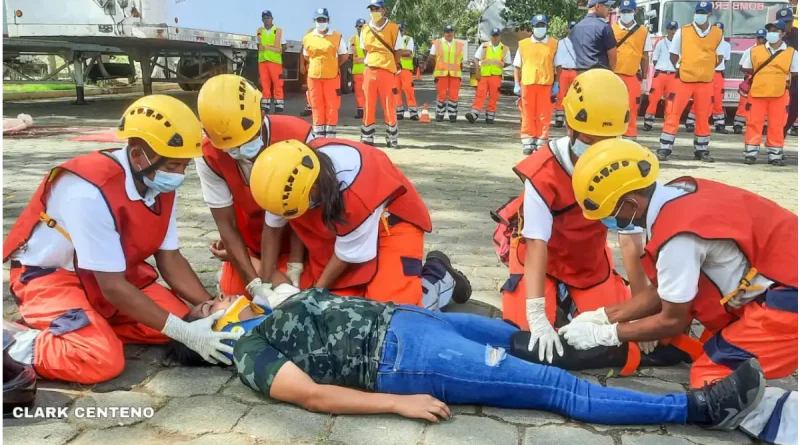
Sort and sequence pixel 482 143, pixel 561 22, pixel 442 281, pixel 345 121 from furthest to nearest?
pixel 561 22 → pixel 345 121 → pixel 482 143 → pixel 442 281

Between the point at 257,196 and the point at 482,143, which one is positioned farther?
the point at 482,143

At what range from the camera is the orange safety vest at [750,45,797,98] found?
807 centimetres

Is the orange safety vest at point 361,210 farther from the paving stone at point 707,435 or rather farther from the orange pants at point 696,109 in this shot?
the orange pants at point 696,109

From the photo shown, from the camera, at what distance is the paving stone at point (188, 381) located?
2.71 metres

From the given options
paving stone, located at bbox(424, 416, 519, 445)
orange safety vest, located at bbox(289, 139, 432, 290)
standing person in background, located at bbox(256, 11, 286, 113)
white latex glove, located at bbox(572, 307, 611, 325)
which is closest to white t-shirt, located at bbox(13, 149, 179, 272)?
orange safety vest, located at bbox(289, 139, 432, 290)

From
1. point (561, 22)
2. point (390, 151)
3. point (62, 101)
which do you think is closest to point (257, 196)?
point (390, 151)

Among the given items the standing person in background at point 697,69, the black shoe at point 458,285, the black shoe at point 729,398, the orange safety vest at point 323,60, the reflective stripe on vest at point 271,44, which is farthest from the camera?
the reflective stripe on vest at point 271,44

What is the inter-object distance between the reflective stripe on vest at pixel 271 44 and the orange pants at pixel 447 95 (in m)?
3.19

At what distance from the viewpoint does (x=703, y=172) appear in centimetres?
792

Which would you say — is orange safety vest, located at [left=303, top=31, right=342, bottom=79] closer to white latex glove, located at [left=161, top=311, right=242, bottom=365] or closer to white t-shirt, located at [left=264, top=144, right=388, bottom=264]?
white t-shirt, located at [left=264, top=144, right=388, bottom=264]

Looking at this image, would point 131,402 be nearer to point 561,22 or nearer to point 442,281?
point 442,281

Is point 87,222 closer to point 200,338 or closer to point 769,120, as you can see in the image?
point 200,338

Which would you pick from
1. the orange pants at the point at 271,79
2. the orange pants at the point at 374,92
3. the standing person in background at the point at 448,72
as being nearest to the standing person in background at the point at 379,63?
the orange pants at the point at 374,92

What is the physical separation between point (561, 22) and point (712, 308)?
102ft
